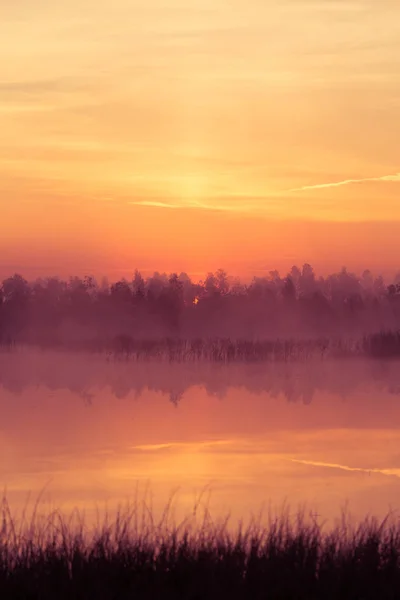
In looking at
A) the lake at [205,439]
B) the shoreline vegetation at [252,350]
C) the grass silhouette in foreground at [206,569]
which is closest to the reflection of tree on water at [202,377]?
the lake at [205,439]

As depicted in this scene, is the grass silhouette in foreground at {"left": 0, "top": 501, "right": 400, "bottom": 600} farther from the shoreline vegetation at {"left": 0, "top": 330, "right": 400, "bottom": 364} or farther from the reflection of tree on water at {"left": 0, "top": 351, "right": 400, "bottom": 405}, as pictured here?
the shoreline vegetation at {"left": 0, "top": 330, "right": 400, "bottom": 364}

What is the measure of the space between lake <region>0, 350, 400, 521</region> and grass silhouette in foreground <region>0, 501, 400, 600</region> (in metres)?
1.94

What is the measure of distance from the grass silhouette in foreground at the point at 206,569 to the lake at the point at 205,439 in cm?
194

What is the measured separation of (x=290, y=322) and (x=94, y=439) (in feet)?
127

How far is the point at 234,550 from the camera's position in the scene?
7402 mm

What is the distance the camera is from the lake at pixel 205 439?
1179 centimetres

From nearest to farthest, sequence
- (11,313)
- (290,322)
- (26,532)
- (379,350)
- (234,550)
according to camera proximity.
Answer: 1. (234,550)
2. (26,532)
3. (379,350)
4. (11,313)
5. (290,322)

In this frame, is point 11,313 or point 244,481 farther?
point 11,313

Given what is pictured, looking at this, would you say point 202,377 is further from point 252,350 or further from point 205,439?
point 205,439

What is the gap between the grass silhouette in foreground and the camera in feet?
21.9

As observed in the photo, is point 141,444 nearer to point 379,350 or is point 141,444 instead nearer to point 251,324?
point 379,350

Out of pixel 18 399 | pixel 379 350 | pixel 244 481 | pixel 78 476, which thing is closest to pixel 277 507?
pixel 244 481

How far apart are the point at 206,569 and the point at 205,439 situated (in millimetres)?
10125

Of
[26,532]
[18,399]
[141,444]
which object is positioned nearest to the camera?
[26,532]
